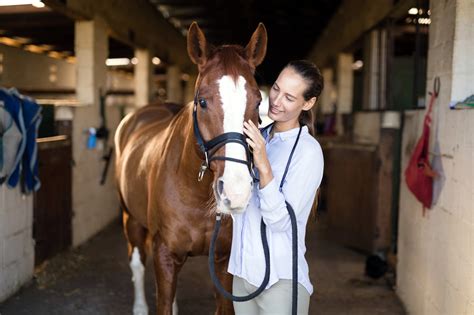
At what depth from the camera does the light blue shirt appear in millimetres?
1564

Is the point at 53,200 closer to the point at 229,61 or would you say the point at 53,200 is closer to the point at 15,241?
the point at 15,241

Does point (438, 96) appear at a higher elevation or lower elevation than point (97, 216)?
higher

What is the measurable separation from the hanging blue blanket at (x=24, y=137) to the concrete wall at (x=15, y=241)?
0.10 meters

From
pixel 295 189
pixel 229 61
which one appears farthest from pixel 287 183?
pixel 229 61

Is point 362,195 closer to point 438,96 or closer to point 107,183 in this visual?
point 438,96

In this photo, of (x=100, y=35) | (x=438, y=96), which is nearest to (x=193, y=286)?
(x=438, y=96)

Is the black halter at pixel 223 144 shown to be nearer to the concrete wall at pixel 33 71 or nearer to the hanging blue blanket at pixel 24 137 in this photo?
the hanging blue blanket at pixel 24 137

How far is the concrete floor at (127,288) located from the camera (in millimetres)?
3438

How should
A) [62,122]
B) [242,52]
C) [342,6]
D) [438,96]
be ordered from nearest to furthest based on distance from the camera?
[242,52]
[438,96]
[62,122]
[342,6]

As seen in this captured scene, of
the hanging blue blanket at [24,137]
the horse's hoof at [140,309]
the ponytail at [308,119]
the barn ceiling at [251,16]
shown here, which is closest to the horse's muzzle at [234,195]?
the ponytail at [308,119]

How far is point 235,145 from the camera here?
1637 millimetres

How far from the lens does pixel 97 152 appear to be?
5688 millimetres

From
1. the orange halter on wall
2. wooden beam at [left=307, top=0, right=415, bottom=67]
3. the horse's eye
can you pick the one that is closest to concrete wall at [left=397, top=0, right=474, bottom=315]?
the orange halter on wall

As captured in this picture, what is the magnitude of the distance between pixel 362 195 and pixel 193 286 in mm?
1918
